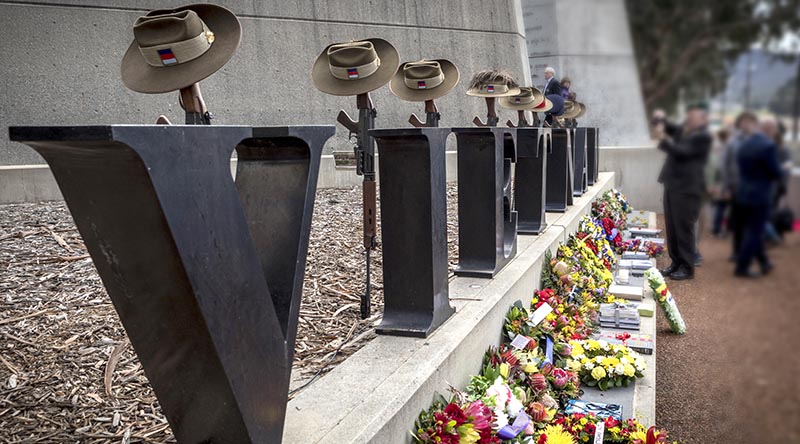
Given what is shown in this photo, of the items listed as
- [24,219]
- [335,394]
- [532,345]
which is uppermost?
[24,219]

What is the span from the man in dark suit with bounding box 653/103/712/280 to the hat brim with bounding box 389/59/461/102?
4.54 metres

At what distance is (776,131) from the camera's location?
340mm

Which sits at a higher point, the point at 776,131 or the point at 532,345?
the point at 776,131

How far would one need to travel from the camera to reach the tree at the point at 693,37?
345 millimetres

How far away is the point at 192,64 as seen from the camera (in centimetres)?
230

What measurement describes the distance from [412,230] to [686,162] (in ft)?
10.3

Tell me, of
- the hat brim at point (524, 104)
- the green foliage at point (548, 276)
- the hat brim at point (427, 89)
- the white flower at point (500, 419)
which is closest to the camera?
the white flower at point (500, 419)

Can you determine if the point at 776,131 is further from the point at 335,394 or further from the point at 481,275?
the point at 481,275

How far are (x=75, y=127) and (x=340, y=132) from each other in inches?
318

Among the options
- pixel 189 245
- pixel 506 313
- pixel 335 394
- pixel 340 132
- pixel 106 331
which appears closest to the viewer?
pixel 189 245

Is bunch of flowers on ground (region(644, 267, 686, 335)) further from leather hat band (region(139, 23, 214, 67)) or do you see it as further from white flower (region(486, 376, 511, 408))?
leather hat band (region(139, 23, 214, 67))

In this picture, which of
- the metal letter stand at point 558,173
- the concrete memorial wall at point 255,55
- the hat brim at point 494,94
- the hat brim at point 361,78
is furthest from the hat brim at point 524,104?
the hat brim at point 361,78

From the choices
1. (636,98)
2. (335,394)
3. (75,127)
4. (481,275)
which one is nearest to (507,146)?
(481,275)

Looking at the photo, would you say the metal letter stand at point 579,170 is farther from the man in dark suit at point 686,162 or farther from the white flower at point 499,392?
the man in dark suit at point 686,162
